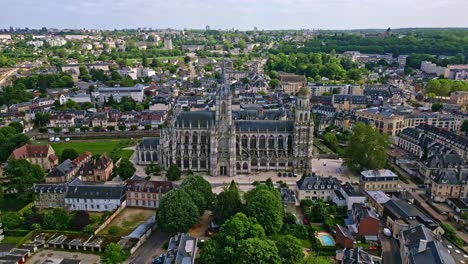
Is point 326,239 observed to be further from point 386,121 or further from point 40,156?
point 40,156

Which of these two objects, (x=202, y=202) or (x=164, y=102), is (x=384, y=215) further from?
(x=164, y=102)

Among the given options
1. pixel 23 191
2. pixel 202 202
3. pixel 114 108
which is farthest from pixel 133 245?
pixel 114 108

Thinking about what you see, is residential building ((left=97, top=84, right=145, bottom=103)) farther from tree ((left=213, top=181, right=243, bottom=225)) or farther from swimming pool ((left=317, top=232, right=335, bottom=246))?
swimming pool ((left=317, top=232, right=335, bottom=246))

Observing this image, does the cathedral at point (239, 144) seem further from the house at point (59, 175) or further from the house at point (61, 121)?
the house at point (61, 121)

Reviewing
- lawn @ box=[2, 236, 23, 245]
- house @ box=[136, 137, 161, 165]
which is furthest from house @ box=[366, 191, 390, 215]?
lawn @ box=[2, 236, 23, 245]

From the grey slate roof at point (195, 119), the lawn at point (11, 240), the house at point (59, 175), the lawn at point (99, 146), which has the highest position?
the grey slate roof at point (195, 119)

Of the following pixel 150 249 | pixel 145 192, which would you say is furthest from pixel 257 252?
pixel 145 192

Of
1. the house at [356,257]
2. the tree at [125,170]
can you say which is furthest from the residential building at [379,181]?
the tree at [125,170]
